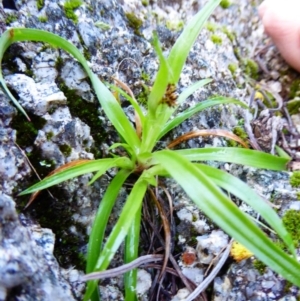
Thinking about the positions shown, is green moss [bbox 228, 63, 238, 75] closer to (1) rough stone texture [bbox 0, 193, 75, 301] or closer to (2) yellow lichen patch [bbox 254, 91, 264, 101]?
(2) yellow lichen patch [bbox 254, 91, 264, 101]

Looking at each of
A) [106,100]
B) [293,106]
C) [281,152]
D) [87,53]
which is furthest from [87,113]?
[293,106]

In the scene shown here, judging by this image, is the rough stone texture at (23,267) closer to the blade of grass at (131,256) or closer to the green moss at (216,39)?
the blade of grass at (131,256)

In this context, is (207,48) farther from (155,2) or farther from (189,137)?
(189,137)

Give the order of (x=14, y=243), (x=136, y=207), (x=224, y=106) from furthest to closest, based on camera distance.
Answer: (x=224, y=106)
(x=136, y=207)
(x=14, y=243)

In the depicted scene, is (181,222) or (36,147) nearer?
(36,147)

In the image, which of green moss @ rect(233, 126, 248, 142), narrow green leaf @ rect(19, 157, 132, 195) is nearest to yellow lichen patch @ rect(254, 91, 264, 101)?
green moss @ rect(233, 126, 248, 142)

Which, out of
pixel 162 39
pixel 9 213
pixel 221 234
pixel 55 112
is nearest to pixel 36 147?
pixel 55 112

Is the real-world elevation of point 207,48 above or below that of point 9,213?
above

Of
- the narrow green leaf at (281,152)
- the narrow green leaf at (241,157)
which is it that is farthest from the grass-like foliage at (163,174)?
the narrow green leaf at (281,152)
